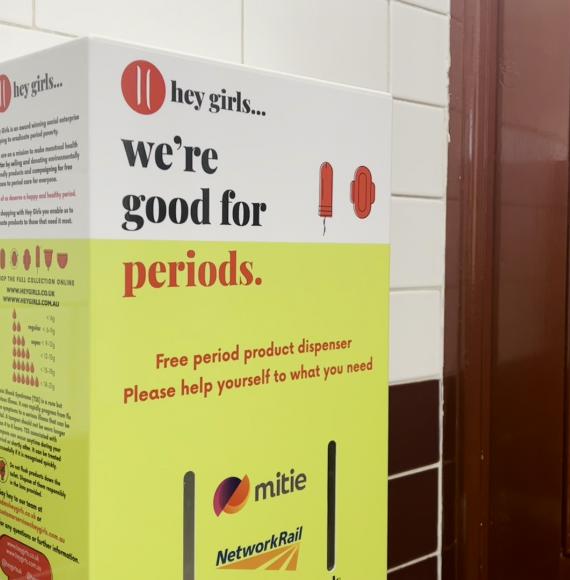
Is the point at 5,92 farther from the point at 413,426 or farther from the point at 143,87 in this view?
the point at 413,426

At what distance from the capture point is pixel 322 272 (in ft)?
2.24

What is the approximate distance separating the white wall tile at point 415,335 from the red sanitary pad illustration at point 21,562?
0.56 metres

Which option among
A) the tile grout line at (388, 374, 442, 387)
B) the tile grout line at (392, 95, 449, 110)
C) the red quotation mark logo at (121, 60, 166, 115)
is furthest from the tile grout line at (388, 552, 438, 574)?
the red quotation mark logo at (121, 60, 166, 115)

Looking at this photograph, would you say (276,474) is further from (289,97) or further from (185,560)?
(289,97)

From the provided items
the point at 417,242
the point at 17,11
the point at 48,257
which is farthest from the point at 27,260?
the point at 417,242

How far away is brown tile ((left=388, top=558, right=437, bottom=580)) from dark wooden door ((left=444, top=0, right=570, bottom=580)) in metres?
0.02

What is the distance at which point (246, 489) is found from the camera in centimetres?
64

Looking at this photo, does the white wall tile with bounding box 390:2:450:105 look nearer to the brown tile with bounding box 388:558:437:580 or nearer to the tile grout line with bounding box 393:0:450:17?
the tile grout line with bounding box 393:0:450:17

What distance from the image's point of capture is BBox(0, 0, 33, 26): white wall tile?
0.70 meters

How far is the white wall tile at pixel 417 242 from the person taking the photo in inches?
41.9

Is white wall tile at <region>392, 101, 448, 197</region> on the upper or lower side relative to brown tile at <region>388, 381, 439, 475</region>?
upper

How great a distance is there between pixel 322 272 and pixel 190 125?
17 cm

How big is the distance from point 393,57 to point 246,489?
64cm

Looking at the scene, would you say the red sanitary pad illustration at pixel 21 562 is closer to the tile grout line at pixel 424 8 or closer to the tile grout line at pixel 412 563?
the tile grout line at pixel 412 563
